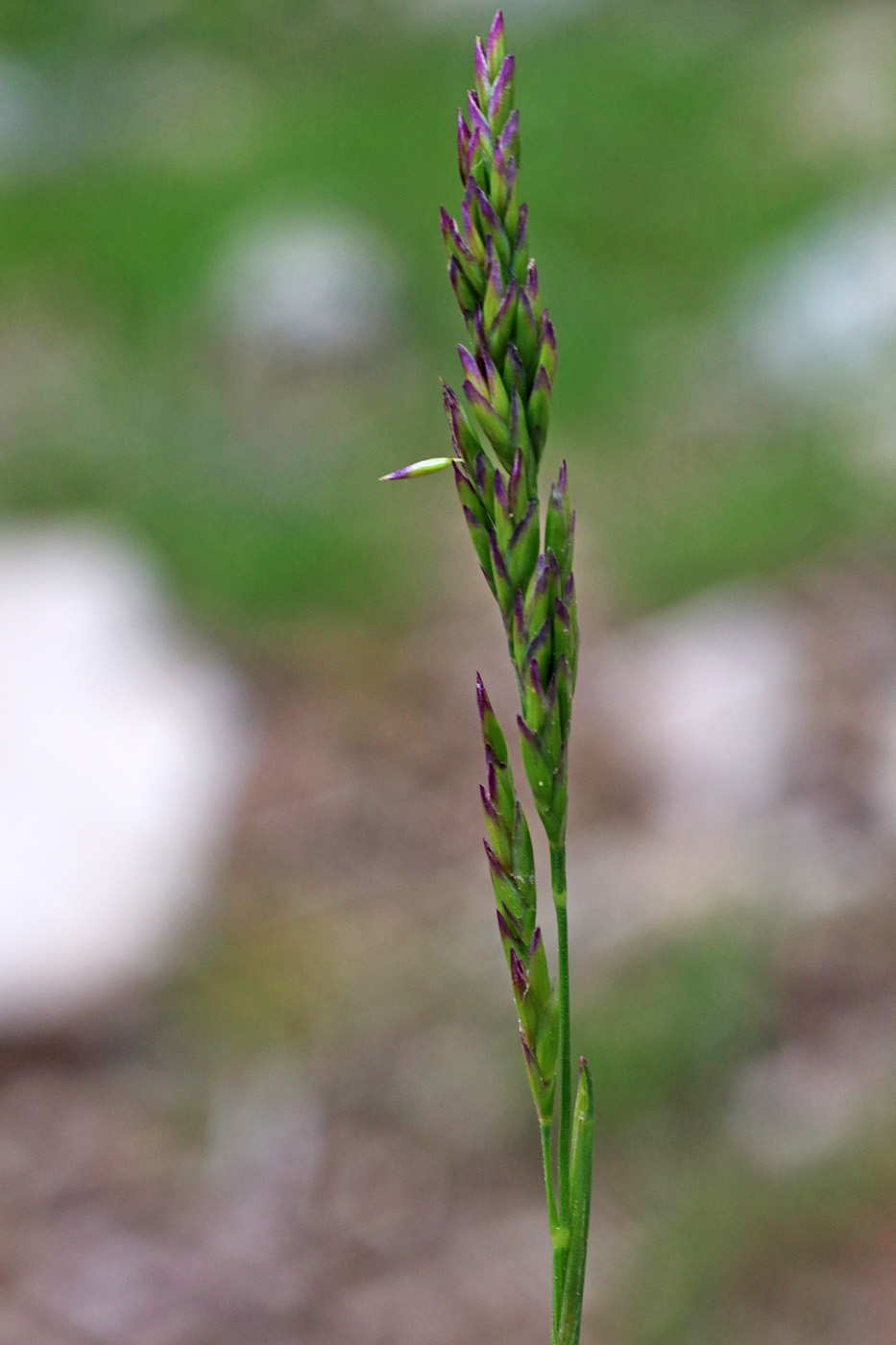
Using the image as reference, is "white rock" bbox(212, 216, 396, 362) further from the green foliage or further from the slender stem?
the slender stem

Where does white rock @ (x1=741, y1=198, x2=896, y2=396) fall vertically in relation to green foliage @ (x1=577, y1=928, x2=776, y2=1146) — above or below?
above

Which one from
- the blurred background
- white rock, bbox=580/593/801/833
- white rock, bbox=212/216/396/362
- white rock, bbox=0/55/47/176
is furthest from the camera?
white rock, bbox=0/55/47/176

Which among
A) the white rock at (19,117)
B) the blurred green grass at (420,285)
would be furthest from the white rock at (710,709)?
the white rock at (19,117)

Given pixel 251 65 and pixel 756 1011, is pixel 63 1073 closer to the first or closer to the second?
pixel 756 1011

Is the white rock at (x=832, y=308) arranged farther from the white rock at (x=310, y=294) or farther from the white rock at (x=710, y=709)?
the white rock at (x=710, y=709)

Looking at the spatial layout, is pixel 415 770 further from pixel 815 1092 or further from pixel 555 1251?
pixel 555 1251

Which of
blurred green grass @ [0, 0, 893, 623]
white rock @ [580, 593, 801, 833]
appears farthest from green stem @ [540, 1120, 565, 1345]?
blurred green grass @ [0, 0, 893, 623]

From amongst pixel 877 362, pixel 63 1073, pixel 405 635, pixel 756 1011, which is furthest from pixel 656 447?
pixel 63 1073
